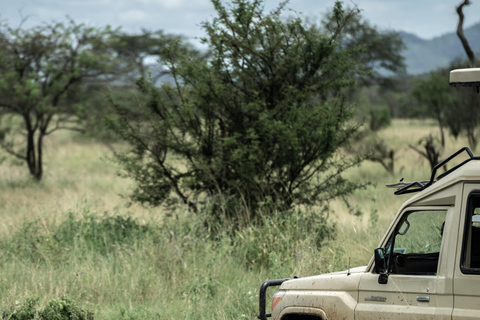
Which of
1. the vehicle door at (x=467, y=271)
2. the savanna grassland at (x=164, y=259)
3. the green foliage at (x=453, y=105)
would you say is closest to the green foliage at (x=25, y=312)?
the savanna grassland at (x=164, y=259)

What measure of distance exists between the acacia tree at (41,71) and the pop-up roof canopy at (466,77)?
47.1 feet

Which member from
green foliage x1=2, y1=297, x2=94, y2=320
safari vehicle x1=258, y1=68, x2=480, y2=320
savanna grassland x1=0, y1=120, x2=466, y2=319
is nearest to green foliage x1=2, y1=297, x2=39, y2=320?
green foliage x1=2, y1=297, x2=94, y2=320

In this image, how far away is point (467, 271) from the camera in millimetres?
3465

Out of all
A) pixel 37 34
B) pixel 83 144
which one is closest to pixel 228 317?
pixel 37 34

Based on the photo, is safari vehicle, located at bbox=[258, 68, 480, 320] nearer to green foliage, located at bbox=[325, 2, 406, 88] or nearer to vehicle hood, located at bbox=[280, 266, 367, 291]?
vehicle hood, located at bbox=[280, 266, 367, 291]

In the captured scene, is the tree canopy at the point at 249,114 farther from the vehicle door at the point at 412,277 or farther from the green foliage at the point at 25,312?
the vehicle door at the point at 412,277

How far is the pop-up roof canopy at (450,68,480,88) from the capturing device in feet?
13.3

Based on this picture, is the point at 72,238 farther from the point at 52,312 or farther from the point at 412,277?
the point at 412,277

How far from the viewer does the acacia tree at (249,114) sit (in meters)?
8.89

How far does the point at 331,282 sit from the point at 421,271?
639mm

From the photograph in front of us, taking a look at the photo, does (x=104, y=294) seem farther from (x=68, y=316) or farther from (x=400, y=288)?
(x=400, y=288)

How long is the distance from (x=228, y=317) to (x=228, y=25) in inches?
191

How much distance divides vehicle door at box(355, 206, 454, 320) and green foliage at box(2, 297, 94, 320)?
2.83 metres

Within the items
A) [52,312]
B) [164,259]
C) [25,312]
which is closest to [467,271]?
[52,312]
